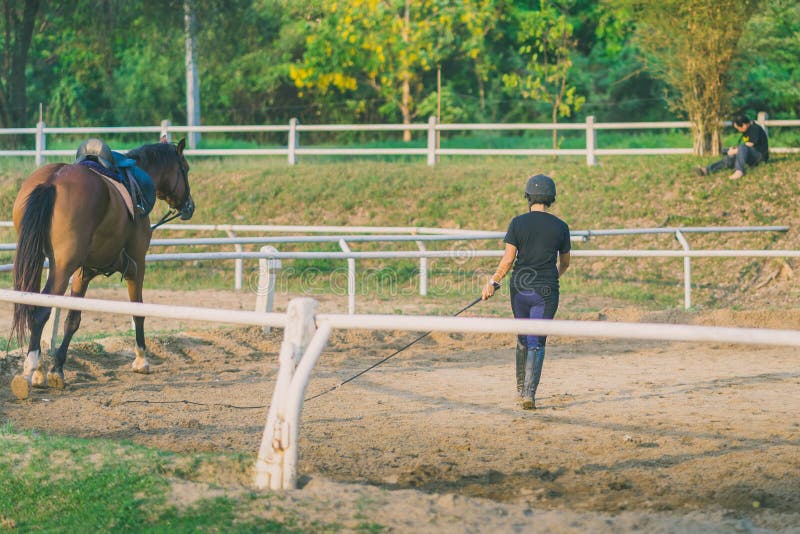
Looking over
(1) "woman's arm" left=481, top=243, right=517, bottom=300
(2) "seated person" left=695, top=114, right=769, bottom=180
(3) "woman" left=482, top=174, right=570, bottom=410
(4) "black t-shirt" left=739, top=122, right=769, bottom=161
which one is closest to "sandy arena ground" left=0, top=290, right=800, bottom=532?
(3) "woman" left=482, top=174, right=570, bottom=410

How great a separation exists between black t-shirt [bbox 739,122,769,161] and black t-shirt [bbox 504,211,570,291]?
12.8 m

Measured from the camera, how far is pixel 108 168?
936 centimetres

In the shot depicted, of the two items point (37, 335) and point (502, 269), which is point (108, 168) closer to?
point (37, 335)

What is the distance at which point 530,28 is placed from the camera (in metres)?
29.9

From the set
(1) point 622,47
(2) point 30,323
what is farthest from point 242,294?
(1) point 622,47

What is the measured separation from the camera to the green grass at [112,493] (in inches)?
182

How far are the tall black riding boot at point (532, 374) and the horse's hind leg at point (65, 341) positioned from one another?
12.2ft

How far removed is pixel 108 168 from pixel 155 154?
53.1 inches

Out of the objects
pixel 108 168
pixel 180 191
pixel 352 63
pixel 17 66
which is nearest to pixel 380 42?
pixel 352 63

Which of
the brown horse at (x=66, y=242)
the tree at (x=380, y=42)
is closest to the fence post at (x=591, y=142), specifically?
the tree at (x=380, y=42)

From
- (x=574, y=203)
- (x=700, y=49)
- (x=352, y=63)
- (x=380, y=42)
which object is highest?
(x=380, y=42)

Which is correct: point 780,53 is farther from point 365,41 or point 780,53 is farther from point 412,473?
point 412,473

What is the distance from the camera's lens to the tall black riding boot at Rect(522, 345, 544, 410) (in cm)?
797

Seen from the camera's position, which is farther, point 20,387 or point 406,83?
point 406,83
